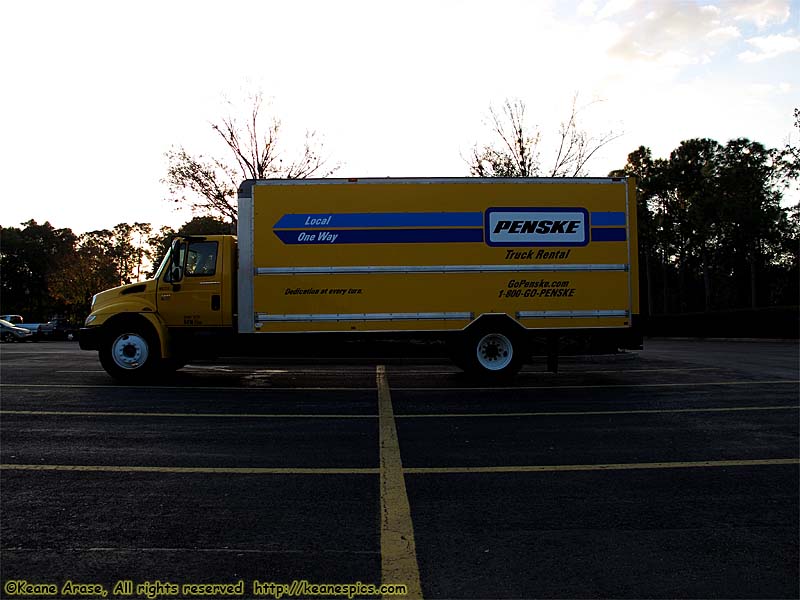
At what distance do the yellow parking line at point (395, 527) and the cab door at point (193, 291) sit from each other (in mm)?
5872

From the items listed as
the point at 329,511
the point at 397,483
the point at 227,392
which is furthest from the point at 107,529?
the point at 227,392

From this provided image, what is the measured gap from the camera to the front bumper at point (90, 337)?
36.4ft

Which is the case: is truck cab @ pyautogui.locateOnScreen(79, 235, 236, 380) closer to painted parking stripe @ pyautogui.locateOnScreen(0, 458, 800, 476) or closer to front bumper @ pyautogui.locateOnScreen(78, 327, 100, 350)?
front bumper @ pyautogui.locateOnScreen(78, 327, 100, 350)

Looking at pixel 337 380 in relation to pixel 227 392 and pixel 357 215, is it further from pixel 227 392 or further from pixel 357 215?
pixel 357 215

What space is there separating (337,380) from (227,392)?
2305 mm

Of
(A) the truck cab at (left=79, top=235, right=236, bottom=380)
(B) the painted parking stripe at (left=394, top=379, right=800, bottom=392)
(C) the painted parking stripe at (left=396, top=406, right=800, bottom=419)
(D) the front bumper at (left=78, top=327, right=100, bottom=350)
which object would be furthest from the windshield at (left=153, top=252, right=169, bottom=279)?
(C) the painted parking stripe at (left=396, top=406, right=800, bottom=419)

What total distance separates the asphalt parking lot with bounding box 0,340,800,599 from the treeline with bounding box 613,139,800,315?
41.0 m

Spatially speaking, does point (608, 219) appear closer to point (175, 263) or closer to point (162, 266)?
point (175, 263)

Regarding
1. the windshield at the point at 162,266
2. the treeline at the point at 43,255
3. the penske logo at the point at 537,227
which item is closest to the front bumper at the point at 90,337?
the windshield at the point at 162,266

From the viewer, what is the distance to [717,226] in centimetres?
4781

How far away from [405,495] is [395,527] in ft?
2.15

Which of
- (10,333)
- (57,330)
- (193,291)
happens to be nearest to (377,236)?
(193,291)

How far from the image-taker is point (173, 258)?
11383 mm

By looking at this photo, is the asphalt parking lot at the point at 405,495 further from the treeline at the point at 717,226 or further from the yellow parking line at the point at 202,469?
the treeline at the point at 717,226
